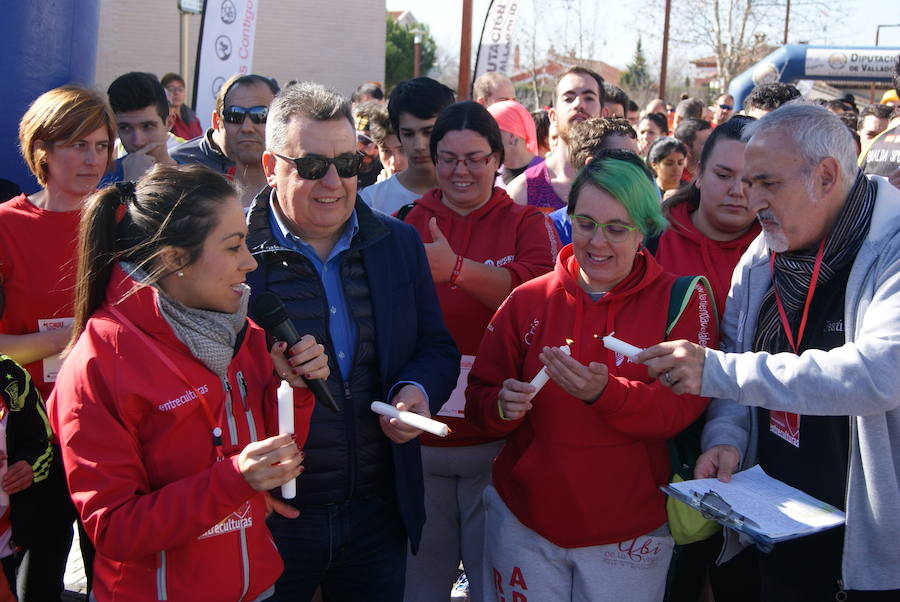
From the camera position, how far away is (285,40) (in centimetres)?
2766

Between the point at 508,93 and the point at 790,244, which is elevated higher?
the point at 508,93

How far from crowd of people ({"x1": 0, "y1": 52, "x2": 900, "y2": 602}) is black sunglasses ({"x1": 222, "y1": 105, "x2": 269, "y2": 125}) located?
95 cm

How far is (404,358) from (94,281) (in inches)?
41.7

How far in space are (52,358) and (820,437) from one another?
8.97 feet

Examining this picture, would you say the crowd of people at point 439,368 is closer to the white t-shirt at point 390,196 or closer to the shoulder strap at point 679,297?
the shoulder strap at point 679,297

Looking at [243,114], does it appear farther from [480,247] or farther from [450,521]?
[450,521]

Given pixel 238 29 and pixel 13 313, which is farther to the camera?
pixel 238 29

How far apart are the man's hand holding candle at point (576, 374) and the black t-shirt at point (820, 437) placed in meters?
0.63

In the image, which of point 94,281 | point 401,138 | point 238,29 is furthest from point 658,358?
point 238,29

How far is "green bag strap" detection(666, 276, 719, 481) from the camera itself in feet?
8.83

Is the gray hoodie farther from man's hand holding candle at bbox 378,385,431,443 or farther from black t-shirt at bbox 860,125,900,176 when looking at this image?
black t-shirt at bbox 860,125,900,176

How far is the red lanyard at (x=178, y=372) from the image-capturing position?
203 cm

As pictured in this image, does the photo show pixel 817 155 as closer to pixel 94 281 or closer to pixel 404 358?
pixel 404 358

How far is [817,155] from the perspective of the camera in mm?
2328
